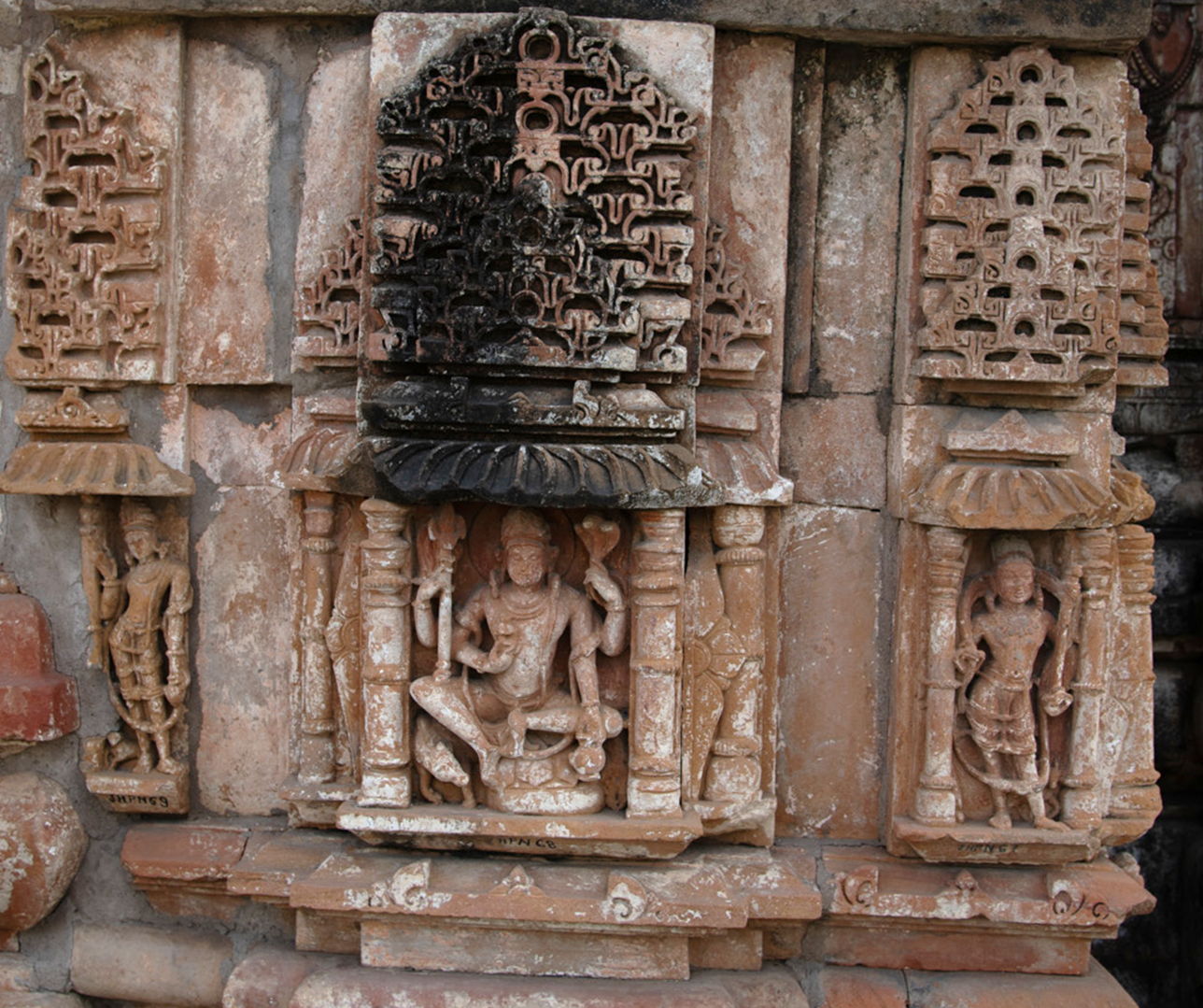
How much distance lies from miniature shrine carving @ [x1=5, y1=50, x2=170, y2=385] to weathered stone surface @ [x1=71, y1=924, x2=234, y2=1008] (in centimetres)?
225

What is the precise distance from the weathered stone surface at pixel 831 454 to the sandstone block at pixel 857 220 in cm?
11

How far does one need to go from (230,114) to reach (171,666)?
2.15m

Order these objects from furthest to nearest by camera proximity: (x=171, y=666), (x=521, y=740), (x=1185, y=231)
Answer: (x=1185, y=231)
(x=171, y=666)
(x=521, y=740)

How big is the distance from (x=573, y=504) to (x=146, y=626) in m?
1.82

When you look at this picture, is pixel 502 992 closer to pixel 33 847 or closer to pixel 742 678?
pixel 742 678

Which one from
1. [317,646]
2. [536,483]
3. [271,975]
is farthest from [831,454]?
[271,975]

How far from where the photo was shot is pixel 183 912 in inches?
182

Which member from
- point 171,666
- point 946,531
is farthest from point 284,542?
point 946,531

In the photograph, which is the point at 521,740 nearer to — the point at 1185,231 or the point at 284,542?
the point at 284,542

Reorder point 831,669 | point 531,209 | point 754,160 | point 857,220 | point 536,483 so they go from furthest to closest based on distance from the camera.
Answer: point 831,669
point 857,220
point 754,160
point 531,209
point 536,483

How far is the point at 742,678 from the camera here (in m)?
4.27

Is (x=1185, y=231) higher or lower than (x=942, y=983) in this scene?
higher

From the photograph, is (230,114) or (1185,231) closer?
(230,114)

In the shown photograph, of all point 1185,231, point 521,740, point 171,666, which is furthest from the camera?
point 1185,231
